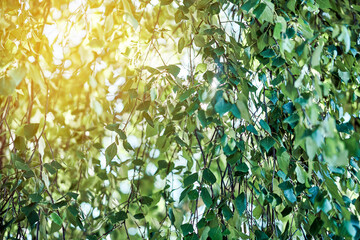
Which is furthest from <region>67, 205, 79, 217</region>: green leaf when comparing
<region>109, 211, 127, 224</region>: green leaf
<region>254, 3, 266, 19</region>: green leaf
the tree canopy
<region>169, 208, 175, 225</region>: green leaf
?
<region>254, 3, 266, 19</region>: green leaf

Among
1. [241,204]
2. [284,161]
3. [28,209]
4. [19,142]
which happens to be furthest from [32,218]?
[284,161]

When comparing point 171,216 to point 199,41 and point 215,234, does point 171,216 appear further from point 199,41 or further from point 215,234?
point 199,41

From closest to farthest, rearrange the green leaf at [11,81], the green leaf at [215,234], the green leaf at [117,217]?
the green leaf at [11,81] → the green leaf at [215,234] → the green leaf at [117,217]

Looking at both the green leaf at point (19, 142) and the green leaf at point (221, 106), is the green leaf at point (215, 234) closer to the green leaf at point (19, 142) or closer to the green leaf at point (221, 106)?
the green leaf at point (221, 106)

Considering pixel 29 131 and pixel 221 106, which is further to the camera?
pixel 29 131

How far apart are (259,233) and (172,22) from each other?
1001 mm

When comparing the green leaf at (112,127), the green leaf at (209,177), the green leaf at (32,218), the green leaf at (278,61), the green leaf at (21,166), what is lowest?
the green leaf at (209,177)

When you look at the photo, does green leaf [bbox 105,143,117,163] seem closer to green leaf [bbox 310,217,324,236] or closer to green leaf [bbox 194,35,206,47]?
green leaf [bbox 194,35,206,47]

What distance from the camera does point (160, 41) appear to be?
56.8 inches

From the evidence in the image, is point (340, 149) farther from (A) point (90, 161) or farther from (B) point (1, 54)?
(A) point (90, 161)

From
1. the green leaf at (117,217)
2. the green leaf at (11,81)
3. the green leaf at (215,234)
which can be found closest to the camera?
the green leaf at (11,81)

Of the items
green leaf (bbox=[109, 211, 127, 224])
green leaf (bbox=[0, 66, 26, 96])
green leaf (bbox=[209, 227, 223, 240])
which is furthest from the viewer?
green leaf (bbox=[109, 211, 127, 224])

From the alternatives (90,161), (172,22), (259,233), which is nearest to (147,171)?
(90,161)

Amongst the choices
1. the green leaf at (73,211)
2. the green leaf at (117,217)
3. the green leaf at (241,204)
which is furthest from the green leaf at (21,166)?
the green leaf at (241,204)
